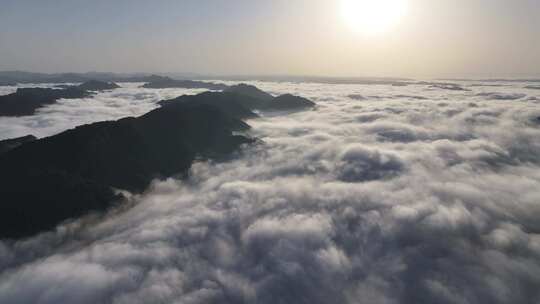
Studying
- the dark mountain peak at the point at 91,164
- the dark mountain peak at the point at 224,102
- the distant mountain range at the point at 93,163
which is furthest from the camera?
the dark mountain peak at the point at 224,102

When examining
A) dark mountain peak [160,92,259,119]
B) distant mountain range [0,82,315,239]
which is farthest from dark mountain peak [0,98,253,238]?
dark mountain peak [160,92,259,119]

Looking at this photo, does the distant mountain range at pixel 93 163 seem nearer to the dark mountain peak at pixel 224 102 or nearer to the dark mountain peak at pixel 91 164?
the dark mountain peak at pixel 91 164

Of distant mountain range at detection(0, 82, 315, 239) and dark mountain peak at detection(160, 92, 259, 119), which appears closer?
distant mountain range at detection(0, 82, 315, 239)

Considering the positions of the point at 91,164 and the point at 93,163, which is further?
the point at 93,163

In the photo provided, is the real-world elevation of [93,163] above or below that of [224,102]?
below

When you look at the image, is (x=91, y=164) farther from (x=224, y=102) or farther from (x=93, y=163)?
(x=224, y=102)

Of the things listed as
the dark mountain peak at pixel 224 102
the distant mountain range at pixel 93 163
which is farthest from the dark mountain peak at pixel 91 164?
the dark mountain peak at pixel 224 102

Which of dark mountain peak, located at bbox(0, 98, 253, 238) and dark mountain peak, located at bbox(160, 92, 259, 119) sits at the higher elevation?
dark mountain peak, located at bbox(160, 92, 259, 119)

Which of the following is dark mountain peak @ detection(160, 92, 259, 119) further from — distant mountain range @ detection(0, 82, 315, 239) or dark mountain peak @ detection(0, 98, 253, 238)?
dark mountain peak @ detection(0, 98, 253, 238)

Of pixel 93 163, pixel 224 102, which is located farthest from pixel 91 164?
pixel 224 102

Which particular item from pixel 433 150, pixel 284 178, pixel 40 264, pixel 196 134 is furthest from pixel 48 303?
pixel 433 150

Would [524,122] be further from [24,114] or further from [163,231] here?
[24,114]
